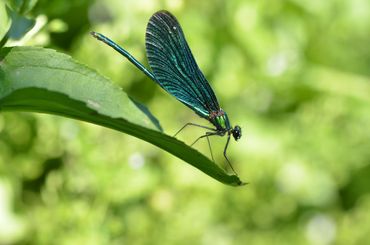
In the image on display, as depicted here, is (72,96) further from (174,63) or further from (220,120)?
(220,120)

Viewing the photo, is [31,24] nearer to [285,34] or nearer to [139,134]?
[139,134]

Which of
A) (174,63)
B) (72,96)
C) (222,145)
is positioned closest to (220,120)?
(174,63)

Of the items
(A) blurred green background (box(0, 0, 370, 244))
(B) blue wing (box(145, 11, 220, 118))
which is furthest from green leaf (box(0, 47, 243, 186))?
(A) blurred green background (box(0, 0, 370, 244))

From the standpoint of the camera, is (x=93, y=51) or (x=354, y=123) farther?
(x=354, y=123)

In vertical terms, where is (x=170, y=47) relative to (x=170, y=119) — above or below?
below

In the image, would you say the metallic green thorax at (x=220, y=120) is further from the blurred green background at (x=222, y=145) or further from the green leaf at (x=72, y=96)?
the green leaf at (x=72, y=96)

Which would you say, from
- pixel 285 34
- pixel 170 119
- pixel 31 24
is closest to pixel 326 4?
pixel 285 34
